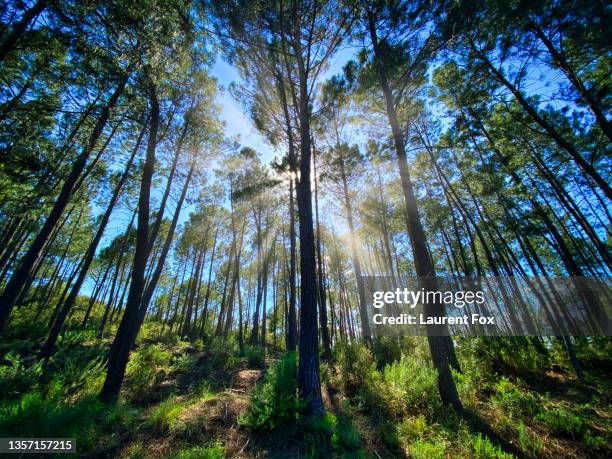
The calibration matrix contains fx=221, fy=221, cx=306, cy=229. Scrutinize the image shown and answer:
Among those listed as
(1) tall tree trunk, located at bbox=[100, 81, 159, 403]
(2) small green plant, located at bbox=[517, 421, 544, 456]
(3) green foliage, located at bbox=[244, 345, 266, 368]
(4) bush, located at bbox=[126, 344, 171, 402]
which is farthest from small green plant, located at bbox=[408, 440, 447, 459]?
(3) green foliage, located at bbox=[244, 345, 266, 368]

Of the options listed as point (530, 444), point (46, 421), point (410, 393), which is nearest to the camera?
point (46, 421)

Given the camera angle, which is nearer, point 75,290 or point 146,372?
point 146,372

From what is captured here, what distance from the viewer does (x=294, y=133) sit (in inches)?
292

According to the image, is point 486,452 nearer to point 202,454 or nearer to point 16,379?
point 202,454

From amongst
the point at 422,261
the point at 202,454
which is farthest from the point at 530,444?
the point at 202,454

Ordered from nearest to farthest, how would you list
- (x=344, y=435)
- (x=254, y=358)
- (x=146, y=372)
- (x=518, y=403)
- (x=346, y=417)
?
1. (x=344, y=435)
2. (x=518, y=403)
3. (x=346, y=417)
4. (x=146, y=372)
5. (x=254, y=358)

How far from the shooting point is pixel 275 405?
364 cm

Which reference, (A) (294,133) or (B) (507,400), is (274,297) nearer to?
(A) (294,133)

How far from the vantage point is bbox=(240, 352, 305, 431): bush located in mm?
3467

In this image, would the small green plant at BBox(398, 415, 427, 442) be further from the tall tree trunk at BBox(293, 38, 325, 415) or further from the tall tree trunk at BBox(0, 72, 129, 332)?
the tall tree trunk at BBox(0, 72, 129, 332)

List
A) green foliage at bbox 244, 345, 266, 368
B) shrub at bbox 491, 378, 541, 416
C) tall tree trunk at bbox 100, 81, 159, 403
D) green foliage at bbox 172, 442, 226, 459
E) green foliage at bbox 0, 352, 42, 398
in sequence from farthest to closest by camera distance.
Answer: green foliage at bbox 244, 345, 266, 368 → green foliage at bbox 0, 352, 42, 398 → tall tree trunk at bbox 100, 81, 159, 403 → shrub at bbox 491, 378, 541, 416 → green foliage at bbox 172, 442, 226, 459

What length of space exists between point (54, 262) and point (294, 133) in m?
25.1

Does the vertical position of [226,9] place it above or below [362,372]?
above

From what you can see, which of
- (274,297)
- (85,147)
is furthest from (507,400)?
(274,297)
